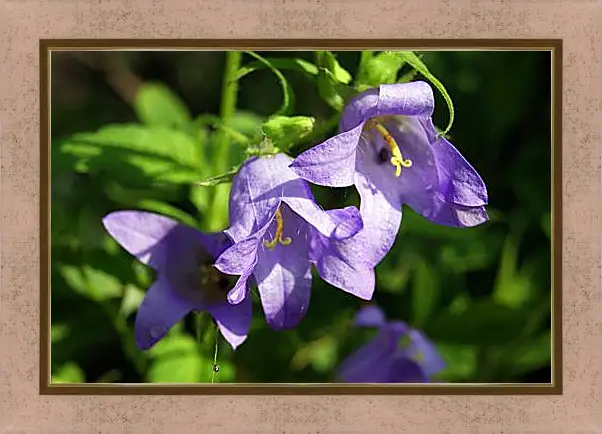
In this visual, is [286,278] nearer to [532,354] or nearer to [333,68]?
[333,68]

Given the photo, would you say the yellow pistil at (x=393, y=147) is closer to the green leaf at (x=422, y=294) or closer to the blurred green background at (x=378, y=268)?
the blurred green background at (x=378, y=268)

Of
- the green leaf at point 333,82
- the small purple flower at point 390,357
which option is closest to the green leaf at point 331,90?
the green leaf at point 333,82

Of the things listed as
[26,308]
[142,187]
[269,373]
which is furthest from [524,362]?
[26,308]

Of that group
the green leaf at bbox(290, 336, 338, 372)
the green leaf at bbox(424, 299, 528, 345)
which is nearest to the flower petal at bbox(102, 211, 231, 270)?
the green leaf at bbox(290, 336, 338, 372)

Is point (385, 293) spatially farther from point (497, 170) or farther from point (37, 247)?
point (37, 247)

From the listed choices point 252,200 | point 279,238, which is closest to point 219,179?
point 252,200
